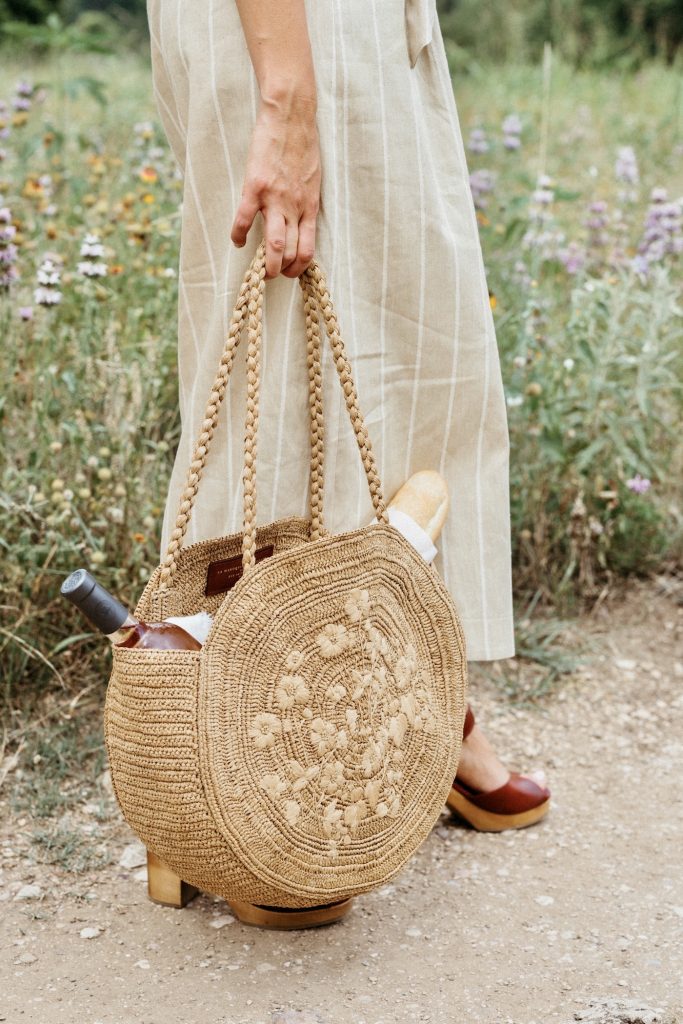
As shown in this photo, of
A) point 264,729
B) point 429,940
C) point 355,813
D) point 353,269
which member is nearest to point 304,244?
point 353,269

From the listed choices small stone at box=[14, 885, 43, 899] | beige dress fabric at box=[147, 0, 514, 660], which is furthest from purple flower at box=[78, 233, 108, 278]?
small stone at box=[14, 885, 43, 899]

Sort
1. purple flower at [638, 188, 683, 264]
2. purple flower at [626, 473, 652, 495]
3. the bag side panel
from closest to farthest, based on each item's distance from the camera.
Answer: the bag side panel, purple flower at [626, 473, 652, 495], purple flower at [638, 188, 683, 264]

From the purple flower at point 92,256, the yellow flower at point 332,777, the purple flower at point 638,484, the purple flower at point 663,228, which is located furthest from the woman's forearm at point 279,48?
the purple flower at point 663,228

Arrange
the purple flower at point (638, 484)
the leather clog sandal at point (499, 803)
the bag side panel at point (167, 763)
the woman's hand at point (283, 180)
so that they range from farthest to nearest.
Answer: the purple flower at point (638, 484)
the leather clog sandal at point (499, 803)
the woman's hand at point (283, 180)
the bag side panel at point (167, 763)

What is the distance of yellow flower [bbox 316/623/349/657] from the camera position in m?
1.60

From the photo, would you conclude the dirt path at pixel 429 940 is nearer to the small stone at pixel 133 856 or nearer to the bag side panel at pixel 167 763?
the small stone at pixel 133 856

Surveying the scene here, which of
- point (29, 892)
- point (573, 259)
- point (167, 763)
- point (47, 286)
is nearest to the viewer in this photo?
point (167, 763)

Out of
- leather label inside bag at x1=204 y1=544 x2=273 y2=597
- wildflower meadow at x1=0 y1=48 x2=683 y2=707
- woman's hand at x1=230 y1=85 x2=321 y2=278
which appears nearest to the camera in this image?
woman's hand at x1=230 y1=85 x2=321 y2=278

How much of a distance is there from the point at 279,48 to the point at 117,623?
0.82m

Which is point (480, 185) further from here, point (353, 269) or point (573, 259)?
point (353, 269)

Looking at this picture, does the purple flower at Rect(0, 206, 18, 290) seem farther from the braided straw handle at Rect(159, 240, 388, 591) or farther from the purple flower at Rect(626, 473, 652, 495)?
the purple flower at Rect(626, 473, 652, 495)

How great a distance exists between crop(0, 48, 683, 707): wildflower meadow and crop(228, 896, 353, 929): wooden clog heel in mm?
693

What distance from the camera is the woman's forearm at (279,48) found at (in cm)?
159

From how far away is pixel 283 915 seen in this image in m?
1.85
